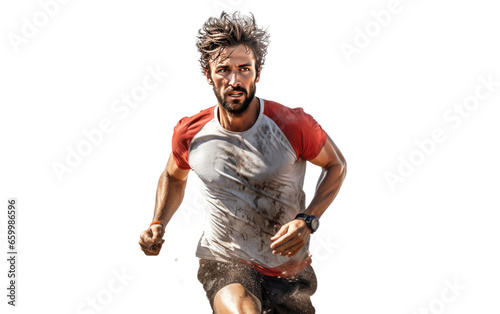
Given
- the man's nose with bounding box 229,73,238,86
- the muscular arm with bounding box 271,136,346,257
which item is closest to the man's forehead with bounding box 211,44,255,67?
the man's nose with bounding box 229,73,238,86

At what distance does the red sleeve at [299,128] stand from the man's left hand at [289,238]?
2.23 feet

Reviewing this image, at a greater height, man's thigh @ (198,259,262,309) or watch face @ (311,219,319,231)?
watch face @ (311,219,319,231)

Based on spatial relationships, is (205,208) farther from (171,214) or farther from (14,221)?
(14,221)

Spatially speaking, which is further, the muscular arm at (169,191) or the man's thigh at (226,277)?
the muscular arm at (169,191)

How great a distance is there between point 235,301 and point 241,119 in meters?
1.33

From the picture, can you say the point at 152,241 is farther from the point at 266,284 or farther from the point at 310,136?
the point at 310,136

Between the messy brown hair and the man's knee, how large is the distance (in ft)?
5.38

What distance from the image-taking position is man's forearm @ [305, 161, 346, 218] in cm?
620

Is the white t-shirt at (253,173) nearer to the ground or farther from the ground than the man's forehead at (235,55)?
nearer to the ground

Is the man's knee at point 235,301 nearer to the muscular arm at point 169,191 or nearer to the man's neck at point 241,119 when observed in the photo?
the muscular arm at point 169,191

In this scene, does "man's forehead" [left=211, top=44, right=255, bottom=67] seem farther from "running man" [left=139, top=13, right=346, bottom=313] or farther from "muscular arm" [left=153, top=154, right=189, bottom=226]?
"muscular arm" [left=153, top=154, right=189, bottom=226]

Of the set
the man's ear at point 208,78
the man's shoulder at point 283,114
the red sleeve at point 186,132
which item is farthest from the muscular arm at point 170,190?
the man's shoulder at point 283,114

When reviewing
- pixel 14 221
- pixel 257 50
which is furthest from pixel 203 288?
pixel 14 221

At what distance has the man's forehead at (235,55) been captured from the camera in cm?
619
